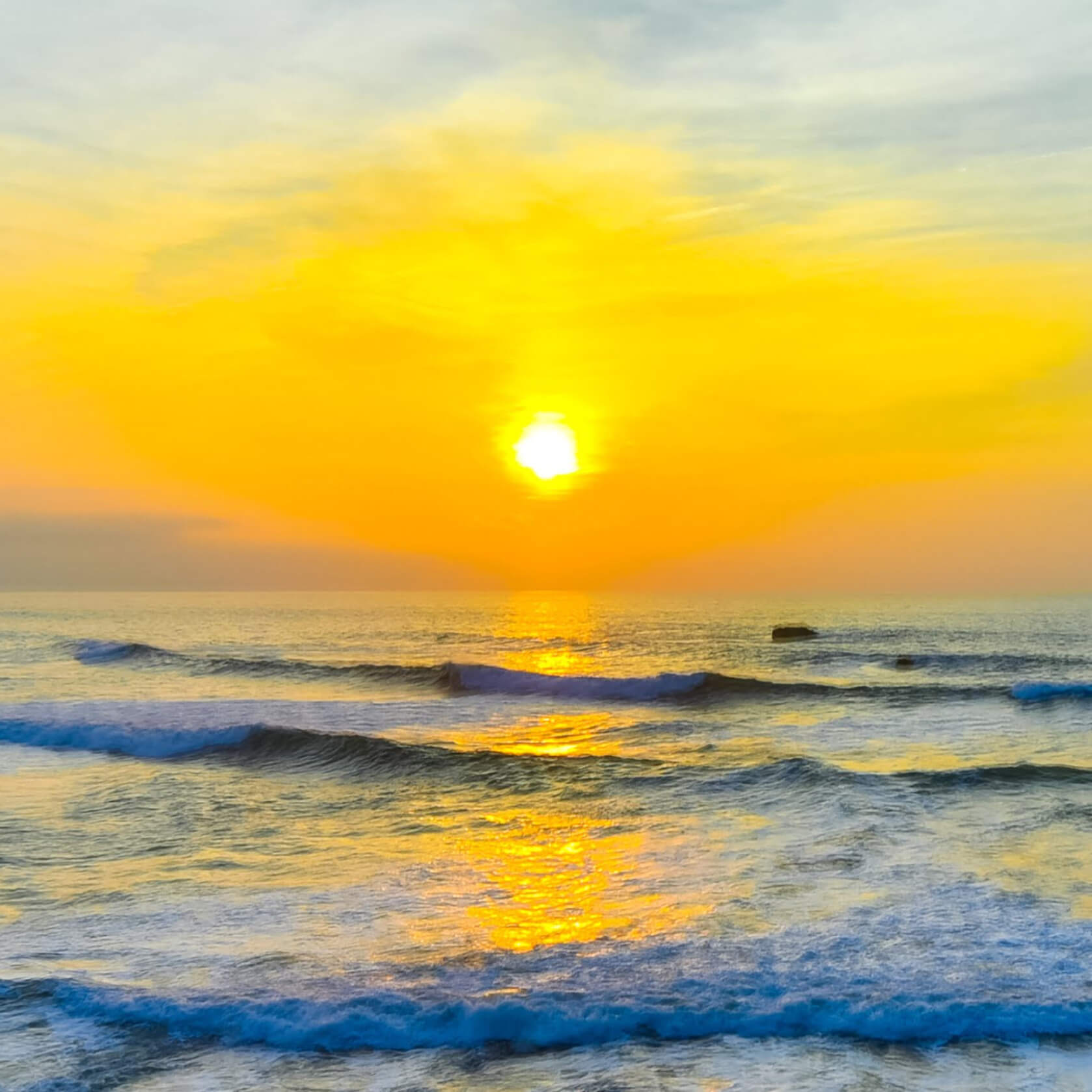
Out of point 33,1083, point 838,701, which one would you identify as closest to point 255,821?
point 33,1083

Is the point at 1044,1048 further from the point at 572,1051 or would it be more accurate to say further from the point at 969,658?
the point at 969,658

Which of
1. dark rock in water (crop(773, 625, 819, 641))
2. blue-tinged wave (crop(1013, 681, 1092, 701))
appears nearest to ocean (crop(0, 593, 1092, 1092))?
blue-tinged wave (crop(1013, 681, 1092, 701))

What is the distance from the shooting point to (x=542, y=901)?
1384 centimetres

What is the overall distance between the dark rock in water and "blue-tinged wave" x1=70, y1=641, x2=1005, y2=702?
3279cm

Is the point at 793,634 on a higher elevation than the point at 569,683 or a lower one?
higher

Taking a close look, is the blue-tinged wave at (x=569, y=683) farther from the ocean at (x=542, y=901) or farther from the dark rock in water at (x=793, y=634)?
the dark rock in water at (x=793, y=634)

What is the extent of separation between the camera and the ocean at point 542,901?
9422 mm

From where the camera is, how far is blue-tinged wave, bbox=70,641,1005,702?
43.6m

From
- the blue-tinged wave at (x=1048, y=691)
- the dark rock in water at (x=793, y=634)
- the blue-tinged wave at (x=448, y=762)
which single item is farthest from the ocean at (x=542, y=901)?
the dark rock in water at (x=793, y=634)

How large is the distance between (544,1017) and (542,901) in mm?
3888

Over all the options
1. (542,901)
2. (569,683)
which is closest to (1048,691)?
(569,683)

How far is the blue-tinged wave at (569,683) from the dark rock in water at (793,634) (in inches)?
1291

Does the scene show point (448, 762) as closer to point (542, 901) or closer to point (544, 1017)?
point (542, 901)

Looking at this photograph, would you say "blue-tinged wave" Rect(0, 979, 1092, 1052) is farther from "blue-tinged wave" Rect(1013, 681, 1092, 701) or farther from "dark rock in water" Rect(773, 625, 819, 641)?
"dark rock in water" Rect(773, 625, 819, 641)
